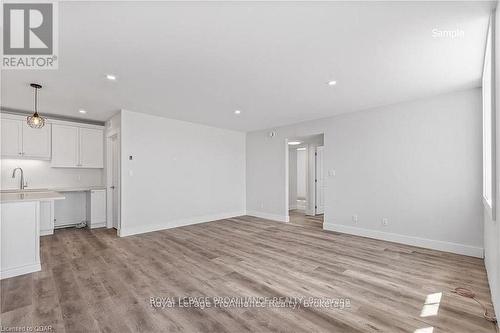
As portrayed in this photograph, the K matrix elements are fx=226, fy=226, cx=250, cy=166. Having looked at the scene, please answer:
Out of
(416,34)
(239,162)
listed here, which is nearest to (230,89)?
(416,34)

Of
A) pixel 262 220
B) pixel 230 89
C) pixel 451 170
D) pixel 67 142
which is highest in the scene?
pixel 230 89

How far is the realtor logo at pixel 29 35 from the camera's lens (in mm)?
1882

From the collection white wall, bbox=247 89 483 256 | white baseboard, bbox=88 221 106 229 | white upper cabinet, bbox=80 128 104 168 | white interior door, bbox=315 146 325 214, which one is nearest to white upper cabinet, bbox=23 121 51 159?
white upper cabinet, bbox=80 128 104 168

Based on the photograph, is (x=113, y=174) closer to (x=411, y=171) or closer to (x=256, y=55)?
(x=256, y=55)

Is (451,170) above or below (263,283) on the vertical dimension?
above

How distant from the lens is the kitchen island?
2842 millimetres

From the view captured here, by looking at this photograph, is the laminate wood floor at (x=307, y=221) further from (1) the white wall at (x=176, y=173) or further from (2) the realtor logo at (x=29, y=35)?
(2) the realtor logo at (x=29, y=35)

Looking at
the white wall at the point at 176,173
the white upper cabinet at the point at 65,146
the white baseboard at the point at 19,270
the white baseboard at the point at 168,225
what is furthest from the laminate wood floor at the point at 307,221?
the white upper cabinet at the point at 65,146

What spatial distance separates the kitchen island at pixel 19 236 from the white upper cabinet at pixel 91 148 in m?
2.86

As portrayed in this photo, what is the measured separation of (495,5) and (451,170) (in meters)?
2.75

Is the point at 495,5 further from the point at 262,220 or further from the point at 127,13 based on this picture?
the point at 262,220

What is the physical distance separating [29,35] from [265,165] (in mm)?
5448

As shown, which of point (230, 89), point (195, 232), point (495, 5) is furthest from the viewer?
point (195, 232)

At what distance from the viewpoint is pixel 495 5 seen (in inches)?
69.5
